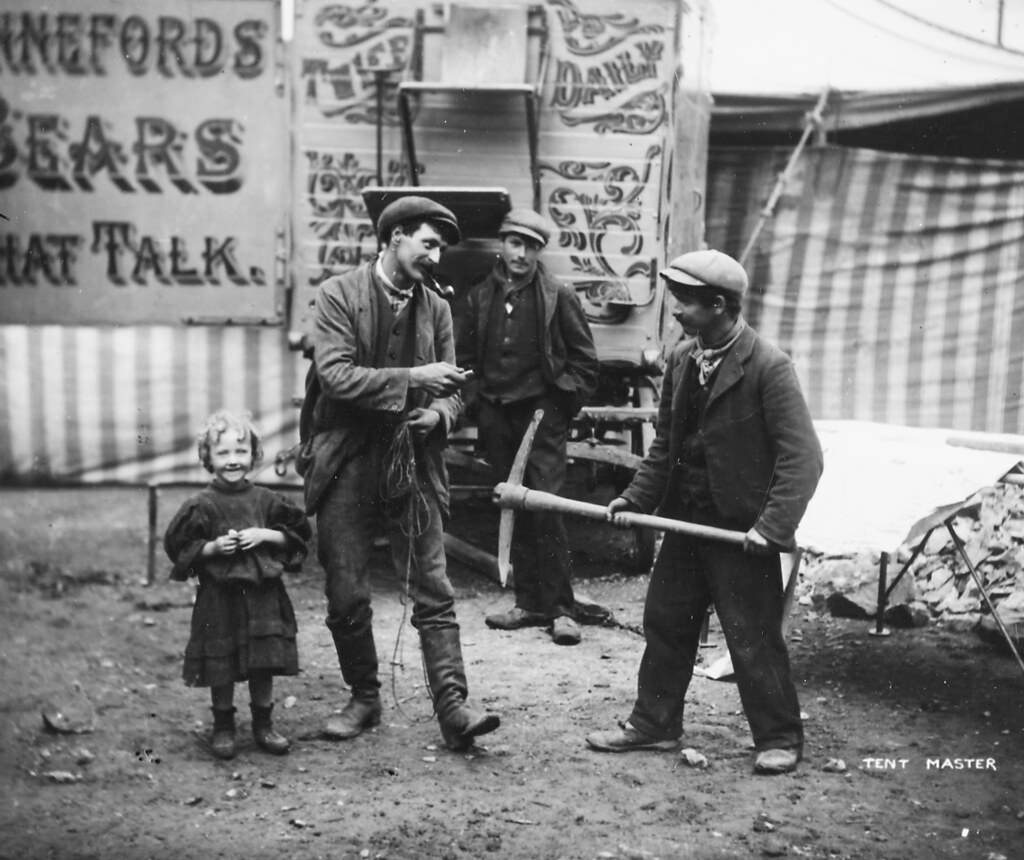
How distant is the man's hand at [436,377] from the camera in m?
4.55

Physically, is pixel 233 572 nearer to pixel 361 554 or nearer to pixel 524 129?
pixel 361 554

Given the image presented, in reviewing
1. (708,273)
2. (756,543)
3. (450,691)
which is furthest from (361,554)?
(708,273)

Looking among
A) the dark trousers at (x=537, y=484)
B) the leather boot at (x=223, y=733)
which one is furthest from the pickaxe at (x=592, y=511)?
the dark trousers at (x=537, y=484)

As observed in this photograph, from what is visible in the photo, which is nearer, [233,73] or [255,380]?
[233,73]

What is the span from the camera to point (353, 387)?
458cm

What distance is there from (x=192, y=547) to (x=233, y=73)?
197 inches

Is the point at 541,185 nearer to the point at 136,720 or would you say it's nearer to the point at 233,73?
the point at 233,73

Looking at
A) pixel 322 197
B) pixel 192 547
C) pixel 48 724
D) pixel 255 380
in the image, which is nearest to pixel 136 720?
pixel 48 724

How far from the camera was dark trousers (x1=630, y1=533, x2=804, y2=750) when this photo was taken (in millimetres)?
4496

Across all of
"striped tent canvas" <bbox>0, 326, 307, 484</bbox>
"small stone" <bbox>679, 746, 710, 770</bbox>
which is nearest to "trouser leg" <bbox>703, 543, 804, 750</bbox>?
"small stone" <bbox>679, 746, 710, 770</bbox>

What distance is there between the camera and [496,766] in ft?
15.0

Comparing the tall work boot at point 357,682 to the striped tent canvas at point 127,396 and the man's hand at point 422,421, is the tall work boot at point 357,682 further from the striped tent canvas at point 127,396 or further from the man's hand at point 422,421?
the striped tent canvas at point 127,396

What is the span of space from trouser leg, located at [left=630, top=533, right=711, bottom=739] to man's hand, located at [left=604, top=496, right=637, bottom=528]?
18 centimetres

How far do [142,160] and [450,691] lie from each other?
5549mm
